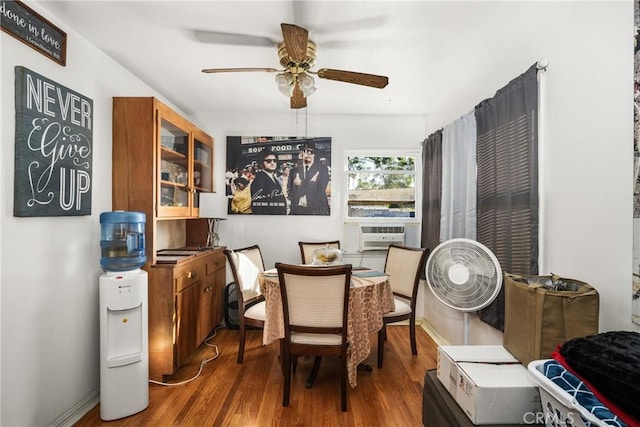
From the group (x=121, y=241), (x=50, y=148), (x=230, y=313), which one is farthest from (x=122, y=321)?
(x=230, y=313)

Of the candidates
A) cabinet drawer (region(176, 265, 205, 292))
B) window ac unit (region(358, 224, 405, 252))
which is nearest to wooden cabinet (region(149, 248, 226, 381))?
cabinet drawer (region(176, 265, 205, 292))

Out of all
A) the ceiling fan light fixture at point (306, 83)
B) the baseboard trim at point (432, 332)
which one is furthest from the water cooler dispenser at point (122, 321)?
the baseboard trim at point (432, 332)

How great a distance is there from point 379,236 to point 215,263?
1835 mm

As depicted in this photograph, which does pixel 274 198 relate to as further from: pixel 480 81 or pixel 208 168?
pixel 480 81

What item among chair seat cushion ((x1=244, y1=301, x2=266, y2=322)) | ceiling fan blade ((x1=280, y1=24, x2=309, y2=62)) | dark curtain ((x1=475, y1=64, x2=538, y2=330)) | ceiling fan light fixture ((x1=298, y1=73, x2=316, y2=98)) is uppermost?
ceiling fan blade ((x1=280, y1=24, x2=309, y2=62))

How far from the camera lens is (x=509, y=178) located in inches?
74.4

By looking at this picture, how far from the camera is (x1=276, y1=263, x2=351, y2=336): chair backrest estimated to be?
189cm

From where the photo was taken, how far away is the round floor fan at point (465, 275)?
1.77 meters

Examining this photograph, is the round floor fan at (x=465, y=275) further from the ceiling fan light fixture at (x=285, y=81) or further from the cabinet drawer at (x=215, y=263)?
the cabinet drawer at (x=215, y=263)

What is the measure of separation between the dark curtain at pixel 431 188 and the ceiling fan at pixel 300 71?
4.64 feet

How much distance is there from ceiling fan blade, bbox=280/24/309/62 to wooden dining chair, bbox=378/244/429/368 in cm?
196

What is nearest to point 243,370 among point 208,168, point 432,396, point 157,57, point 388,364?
point 388,364

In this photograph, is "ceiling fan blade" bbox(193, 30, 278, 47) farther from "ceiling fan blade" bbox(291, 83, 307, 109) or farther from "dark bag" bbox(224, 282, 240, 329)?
"dark bag" bbox(224, 282, 240, 329)

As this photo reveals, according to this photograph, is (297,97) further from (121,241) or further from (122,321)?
(122,321)
